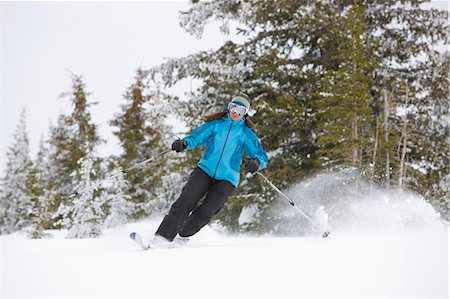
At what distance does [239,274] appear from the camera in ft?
9.61

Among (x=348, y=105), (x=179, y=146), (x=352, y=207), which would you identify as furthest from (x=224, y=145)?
(x=348, y=105)

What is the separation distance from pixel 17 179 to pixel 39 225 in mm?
16301

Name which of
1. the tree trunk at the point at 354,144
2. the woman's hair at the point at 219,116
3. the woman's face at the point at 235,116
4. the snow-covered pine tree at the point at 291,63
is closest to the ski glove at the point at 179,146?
the woman's hair at the point at 219,116

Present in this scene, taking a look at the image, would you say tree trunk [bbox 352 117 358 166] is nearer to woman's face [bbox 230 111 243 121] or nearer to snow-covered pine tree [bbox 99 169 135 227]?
woman's face [bbox 230 111 243 121]

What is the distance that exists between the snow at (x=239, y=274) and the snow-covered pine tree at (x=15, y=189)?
75.6 feet

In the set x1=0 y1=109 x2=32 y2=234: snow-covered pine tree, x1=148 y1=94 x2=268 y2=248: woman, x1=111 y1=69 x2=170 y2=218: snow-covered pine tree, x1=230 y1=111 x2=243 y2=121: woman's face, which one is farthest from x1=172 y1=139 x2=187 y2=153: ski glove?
x1=0 y1=109 x2=32 y2=234: snow-covered pine tree

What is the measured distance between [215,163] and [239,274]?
2.22 meters

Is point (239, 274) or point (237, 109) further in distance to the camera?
point (237, 109)

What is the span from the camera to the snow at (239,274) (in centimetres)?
262

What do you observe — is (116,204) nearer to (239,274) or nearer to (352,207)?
(352,207)

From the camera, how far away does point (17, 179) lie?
28703mm

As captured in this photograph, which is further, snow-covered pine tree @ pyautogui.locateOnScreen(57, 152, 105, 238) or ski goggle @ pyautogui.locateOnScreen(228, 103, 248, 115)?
snow-covered pine tree @ pyautogui.locateOnScreen(57, 152, 105, 238)

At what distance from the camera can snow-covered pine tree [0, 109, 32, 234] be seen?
25.6 metres

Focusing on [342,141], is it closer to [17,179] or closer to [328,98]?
[328,98]
